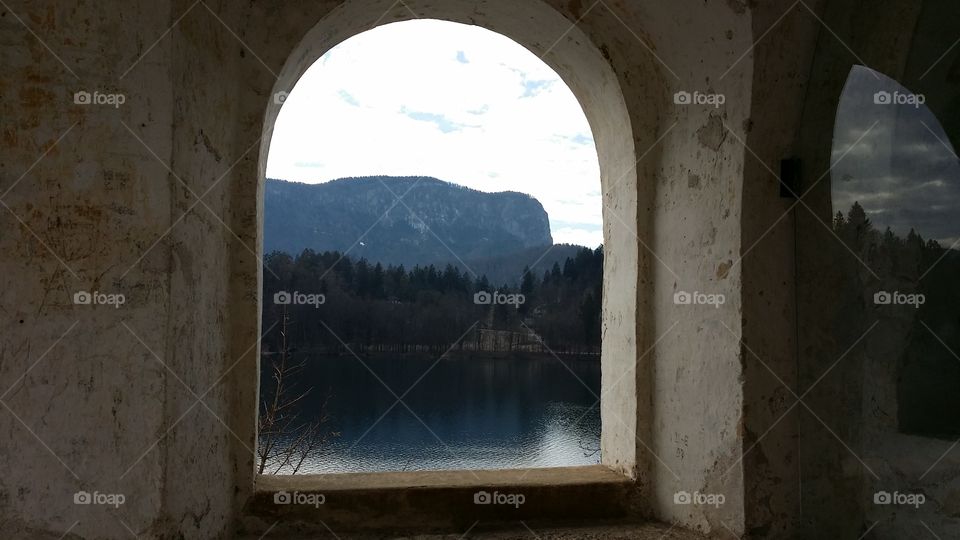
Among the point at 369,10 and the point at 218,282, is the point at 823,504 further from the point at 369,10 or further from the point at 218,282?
the point at 369,10

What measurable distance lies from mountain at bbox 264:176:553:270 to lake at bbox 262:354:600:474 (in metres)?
6.33

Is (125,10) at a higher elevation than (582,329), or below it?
higher

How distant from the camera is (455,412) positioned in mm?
27328

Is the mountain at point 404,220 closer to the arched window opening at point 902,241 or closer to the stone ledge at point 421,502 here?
the stone ledge at point 421,502

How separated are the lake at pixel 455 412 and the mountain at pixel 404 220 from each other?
6.33m

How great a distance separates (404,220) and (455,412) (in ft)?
73.5

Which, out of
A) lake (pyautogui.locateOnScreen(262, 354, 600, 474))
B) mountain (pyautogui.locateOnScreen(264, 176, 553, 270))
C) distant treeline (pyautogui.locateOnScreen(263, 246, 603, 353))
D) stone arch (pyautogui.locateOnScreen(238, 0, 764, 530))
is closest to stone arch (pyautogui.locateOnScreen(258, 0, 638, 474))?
stone arch (pyautogui.locateOnScreen(238, 0, 764, 530))

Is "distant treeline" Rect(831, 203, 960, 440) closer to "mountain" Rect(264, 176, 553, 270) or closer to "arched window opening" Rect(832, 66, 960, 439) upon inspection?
"arched window opening" Rect(832, 66, 960, 439)

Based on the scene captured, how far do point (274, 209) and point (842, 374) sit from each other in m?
50.5

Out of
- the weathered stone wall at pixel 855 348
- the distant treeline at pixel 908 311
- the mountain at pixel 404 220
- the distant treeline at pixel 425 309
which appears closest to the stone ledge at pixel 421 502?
the weathered stone wall at pixel 855 348

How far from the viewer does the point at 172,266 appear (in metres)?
2.26

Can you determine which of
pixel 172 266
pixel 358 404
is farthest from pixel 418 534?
pixel 358 404

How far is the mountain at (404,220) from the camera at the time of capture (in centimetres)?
4209

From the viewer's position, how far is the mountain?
42.1 meters
